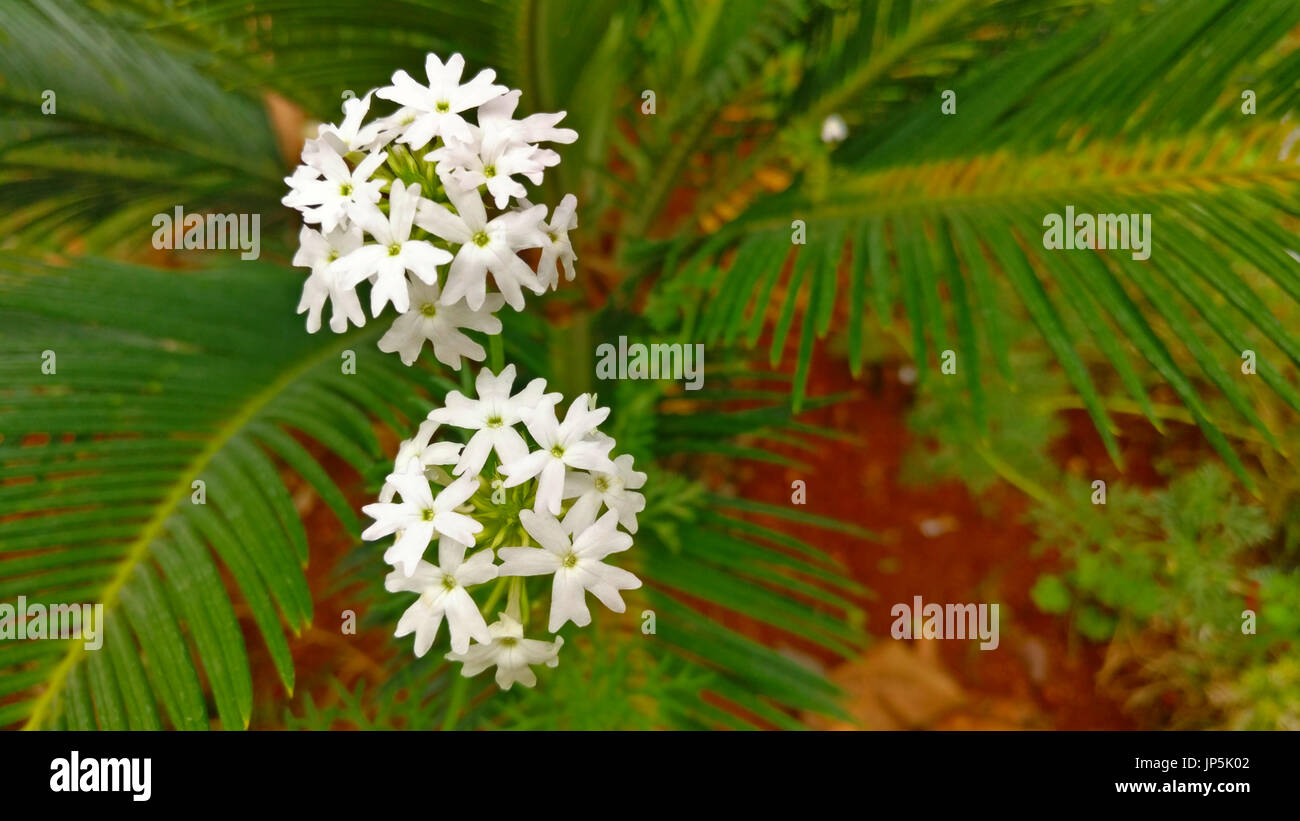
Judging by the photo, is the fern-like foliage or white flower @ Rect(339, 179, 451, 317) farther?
the fern-like foliage

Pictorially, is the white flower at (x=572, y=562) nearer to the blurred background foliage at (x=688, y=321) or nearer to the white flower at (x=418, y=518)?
the white flower at (x=418, y=518)

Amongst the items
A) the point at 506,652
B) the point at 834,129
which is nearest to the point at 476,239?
the point at 506,652

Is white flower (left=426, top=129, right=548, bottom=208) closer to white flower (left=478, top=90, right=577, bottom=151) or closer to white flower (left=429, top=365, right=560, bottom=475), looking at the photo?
white flower (left=478, top=90, right=577, bottom=151)

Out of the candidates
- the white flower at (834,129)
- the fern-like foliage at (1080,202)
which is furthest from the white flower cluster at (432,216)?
the white flower at (834,129)

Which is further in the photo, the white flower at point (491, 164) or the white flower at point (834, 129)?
the white flower at point (834, 129)

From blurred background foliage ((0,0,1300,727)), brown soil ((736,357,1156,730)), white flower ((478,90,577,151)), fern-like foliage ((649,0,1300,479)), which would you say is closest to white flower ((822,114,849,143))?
blurred background foliage ((0,0,1300,727))

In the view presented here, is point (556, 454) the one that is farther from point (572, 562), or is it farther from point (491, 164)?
point (491, 164)
